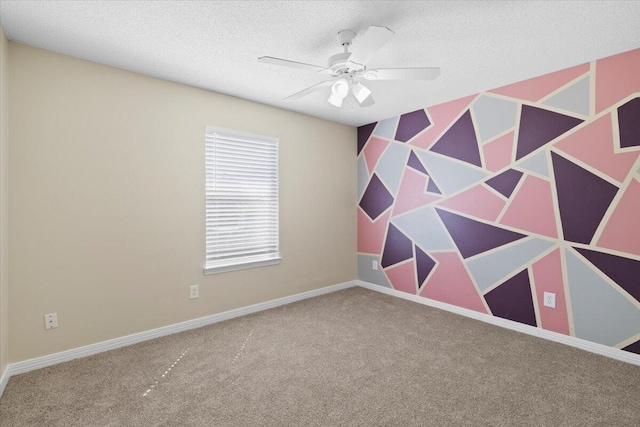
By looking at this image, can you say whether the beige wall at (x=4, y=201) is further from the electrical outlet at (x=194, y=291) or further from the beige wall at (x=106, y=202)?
the electrical outlet at (x=194, y=291)

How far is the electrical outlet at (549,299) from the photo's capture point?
2832 millimetres

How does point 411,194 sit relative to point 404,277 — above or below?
above

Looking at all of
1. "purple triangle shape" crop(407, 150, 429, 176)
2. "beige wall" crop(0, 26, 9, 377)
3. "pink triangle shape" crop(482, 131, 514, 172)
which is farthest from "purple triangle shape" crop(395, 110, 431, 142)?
"beige wall" crop(0, 26, 9, 377)

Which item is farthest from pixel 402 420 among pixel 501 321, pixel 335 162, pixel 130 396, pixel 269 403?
pixel 335 162

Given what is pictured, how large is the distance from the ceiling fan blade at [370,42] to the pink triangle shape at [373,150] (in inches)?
90.3

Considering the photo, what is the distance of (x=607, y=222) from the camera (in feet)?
8.32

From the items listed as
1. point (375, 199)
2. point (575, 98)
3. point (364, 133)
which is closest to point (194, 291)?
point (375, 199)

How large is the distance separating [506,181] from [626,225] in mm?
968

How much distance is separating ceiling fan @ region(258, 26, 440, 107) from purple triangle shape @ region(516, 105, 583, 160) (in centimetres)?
147

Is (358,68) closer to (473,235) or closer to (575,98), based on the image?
(575,98)

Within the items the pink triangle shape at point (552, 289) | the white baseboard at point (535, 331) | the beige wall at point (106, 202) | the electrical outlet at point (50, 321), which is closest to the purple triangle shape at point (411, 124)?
the beige wall at point (106, 202)

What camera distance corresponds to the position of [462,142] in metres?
3.47

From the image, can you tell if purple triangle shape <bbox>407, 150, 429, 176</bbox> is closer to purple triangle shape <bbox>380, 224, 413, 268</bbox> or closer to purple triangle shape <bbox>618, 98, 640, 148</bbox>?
purple triangle shape <bbox>380, 224, 413, 268</bbox>

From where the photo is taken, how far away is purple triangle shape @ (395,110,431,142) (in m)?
3.83
